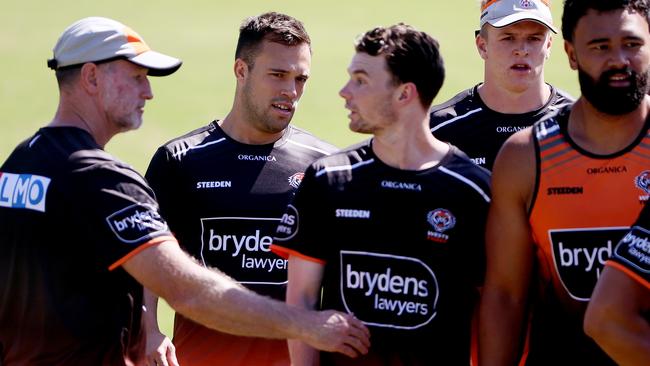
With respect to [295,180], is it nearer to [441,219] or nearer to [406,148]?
[406,148]

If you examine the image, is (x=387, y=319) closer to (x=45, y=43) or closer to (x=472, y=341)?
(x=472, y=341)

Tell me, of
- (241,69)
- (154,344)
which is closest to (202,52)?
(241,69)

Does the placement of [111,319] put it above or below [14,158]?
below

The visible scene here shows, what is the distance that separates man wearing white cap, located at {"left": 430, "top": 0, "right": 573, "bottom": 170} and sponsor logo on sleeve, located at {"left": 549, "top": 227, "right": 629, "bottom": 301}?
1.18 meters

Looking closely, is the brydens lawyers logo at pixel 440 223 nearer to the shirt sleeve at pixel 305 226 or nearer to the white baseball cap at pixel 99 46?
the shirt sleeve at pixel 305 226

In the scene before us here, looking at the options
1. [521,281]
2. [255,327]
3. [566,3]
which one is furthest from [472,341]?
[566,3]

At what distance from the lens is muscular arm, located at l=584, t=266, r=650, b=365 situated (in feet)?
10.6

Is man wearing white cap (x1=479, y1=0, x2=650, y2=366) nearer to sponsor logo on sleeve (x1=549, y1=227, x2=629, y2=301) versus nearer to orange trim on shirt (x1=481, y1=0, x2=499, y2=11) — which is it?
sponsor logo on sleeve (x1=549, y1=227, x2=629, y2=301)

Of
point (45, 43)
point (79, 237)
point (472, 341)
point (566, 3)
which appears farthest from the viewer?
point (45, 43)

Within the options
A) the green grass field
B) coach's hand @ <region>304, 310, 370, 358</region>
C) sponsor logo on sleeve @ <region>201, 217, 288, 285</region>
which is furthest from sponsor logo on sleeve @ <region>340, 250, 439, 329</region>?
the green grass field

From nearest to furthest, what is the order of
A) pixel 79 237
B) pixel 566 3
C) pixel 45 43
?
pixel 79 237
pixel 566 3
pixel 45 43

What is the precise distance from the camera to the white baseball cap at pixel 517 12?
5383 mm

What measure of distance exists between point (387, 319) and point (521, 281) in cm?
50

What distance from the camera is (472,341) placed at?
14.9 ft
